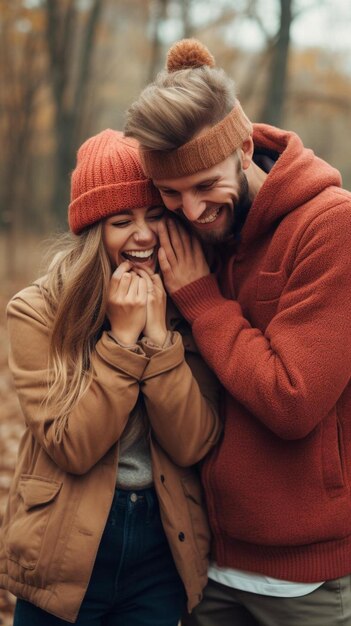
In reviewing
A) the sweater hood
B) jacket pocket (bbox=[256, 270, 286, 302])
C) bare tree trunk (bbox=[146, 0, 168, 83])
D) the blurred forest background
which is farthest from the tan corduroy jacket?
bare tree trunk (bbox=[146, 0, 168, 83])

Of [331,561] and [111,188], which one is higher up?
[111,188]

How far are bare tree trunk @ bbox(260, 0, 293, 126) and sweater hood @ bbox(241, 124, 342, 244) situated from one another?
7.28 metres

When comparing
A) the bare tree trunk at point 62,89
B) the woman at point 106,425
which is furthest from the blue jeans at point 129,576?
the bare tree trunk at point 62,89

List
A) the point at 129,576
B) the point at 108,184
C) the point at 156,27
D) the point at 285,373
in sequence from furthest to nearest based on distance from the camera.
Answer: the point at 156,27, the point at 129,576, the point at 108,184, the point at 285,373

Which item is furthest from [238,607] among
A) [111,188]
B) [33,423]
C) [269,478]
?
[111,188]

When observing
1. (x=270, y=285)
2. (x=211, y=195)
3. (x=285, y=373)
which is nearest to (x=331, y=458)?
(x=285, y=373)

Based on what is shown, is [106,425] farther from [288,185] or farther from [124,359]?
[288,185]

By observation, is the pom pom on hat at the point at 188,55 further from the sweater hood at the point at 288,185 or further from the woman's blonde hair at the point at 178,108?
the sweater hood at the point at 288,185

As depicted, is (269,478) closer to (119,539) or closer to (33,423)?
(119,539)

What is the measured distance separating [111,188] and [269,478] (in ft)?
3.92

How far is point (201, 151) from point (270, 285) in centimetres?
52

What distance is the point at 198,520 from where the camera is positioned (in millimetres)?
2578

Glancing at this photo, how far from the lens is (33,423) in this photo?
2371 millimetres

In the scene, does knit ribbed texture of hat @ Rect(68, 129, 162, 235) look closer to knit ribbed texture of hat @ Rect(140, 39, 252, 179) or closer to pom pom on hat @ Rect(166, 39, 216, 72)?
knit ribbed texture of hat @ Rect(140, 39, 252, 179)
